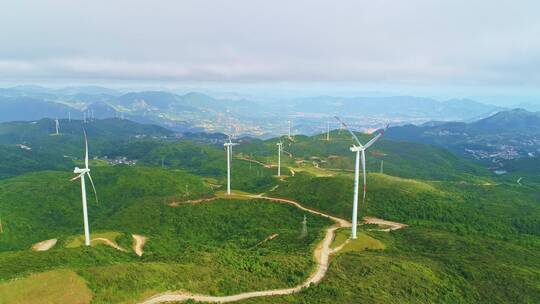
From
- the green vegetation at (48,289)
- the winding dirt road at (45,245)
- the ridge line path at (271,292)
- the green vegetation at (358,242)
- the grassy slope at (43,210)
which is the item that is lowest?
the grassy slope at (43,210)

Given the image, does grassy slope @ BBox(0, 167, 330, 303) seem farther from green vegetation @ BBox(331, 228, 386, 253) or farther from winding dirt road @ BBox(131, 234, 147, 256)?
green vegetation @ BBox(331, 228, 386, 253)

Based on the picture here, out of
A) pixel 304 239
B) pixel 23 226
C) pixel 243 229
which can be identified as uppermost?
pixel 304 239

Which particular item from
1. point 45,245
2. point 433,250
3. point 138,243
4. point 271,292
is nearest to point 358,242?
point 433,250

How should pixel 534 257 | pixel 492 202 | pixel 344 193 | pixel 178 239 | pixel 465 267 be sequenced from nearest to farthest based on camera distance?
pixel 465 267 → pixel 534 257 → pixel 178 239 → pixel 344 193 → pixel 492 202

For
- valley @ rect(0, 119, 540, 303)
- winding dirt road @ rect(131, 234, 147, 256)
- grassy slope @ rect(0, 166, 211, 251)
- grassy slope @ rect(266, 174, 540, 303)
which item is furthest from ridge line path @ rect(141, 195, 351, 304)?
grassy slope @ rect(0, 166, 211, 251)

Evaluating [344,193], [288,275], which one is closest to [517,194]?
[344,193]

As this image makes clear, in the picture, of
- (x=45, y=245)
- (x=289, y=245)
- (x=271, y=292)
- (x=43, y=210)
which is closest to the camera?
(x=271, y=292)

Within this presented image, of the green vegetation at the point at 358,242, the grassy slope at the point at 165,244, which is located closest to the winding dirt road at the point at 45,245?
the grassy slope at the point at 165,244

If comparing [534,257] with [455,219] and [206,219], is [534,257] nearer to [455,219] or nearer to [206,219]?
[455,219]

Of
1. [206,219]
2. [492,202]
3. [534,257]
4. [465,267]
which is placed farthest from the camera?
→ [492,202]

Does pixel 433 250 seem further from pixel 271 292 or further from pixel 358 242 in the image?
pixel 271 292

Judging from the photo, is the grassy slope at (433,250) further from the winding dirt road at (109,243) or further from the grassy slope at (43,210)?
the grassy slope at (43,210)
